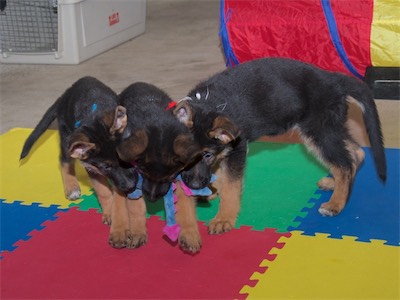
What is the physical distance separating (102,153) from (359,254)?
1.40 meters

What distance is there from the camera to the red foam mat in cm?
320

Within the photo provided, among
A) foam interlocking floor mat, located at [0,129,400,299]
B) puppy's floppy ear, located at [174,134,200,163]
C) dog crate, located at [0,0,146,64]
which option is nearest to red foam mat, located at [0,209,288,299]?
foam interlocking floor mat, located at [0,129,400,299]

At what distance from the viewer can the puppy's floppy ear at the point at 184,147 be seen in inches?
122

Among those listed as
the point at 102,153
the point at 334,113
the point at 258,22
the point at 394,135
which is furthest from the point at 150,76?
the point at 102,153

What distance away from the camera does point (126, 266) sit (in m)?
3.42

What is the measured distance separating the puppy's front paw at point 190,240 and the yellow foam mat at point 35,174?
1005 mm

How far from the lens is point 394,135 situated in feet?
17.1

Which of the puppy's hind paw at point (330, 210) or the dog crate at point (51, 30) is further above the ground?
the puppy's hind paw at point (330, 210)

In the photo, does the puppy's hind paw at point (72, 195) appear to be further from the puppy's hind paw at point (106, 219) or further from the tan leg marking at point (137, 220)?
the tan leg marking at point (137, 220)

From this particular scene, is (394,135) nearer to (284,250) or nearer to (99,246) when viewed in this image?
(284,250)

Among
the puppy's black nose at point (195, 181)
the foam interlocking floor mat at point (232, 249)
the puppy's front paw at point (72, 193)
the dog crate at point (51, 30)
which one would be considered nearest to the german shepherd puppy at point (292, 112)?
the foam interlocking floor mat at point (232, 249)

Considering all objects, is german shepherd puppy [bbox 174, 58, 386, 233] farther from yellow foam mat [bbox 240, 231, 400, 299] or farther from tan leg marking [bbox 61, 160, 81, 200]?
tan leg marking [bbox 61, 160, 81, 200]

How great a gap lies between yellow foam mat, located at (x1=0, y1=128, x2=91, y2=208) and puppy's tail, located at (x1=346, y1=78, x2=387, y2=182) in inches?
70.4

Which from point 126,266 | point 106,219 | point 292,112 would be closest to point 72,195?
point 106,219
